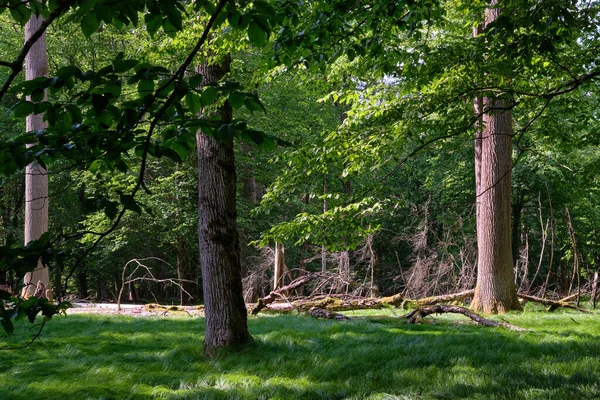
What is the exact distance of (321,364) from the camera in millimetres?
5742

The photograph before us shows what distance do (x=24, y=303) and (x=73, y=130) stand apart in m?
0.71

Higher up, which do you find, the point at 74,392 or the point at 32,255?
the point at 32,255

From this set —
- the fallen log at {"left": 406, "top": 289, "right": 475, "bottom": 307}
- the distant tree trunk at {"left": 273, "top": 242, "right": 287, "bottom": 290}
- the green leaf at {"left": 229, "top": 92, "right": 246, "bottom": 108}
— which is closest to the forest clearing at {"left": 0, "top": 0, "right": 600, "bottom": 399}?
A: the green leaf at {"left": 229, "top": 92, "right": 246, "bottom": 108}

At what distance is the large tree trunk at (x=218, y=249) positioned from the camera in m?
6.59

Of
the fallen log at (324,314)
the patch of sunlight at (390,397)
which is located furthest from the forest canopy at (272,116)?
the patch of sunlight at (390,397)

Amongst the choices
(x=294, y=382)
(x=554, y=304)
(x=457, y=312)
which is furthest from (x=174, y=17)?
(x=554, y=304)

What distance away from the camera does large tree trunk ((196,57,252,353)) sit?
6590 mm

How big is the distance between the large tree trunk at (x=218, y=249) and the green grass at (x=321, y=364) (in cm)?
40

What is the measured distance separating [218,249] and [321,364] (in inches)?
78.7

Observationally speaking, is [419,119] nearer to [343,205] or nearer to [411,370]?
[343,205]

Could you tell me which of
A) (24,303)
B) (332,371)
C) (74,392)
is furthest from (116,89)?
(332,371)

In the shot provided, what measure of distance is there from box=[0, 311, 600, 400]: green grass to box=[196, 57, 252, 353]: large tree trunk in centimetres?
40

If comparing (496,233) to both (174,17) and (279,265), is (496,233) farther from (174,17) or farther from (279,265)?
(174,17)

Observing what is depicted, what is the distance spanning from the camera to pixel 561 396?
4094 millimetres
